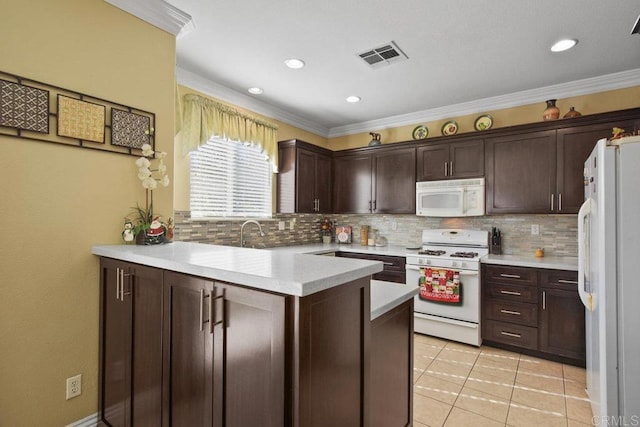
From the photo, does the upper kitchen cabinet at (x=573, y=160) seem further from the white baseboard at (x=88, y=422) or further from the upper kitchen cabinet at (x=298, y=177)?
the white baseboard at (x=88, y=422)

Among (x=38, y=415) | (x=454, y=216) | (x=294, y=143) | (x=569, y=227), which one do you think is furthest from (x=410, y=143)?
(x=38, y=415)

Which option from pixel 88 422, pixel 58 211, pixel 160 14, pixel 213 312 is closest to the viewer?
pixel 213 312

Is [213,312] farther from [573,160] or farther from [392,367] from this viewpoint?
[573,160]

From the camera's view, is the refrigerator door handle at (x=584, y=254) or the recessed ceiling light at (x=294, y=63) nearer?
the refrigerator door handle at (x=584, y=254)

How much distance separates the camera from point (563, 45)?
2.51 metres

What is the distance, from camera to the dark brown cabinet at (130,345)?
1.51 metres

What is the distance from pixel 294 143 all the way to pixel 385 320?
2.97m

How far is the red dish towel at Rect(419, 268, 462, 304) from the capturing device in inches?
130

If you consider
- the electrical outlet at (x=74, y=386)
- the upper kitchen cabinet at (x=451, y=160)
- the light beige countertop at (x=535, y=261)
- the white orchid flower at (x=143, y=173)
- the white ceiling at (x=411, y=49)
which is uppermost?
the white ceiling at (x=411, y=49)

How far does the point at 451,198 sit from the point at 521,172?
0.75m

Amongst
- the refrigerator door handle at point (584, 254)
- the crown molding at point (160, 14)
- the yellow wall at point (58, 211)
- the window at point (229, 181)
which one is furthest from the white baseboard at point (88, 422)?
the refrigerator door handle at point (584, 254)

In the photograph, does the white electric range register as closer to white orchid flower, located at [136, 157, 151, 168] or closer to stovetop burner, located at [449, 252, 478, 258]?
stovetop burner, located at [449, 252, 478, 258]

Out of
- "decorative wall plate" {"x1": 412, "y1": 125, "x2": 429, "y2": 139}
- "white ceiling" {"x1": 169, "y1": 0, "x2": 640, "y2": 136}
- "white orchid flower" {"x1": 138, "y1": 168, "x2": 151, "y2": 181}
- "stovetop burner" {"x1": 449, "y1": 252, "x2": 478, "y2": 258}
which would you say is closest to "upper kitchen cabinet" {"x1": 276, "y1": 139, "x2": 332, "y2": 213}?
"white ceiling" {"x1": 169, "y1": 0, "x2": 640, "y2": 136}

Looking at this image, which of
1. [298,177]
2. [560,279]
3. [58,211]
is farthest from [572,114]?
[58,211]
